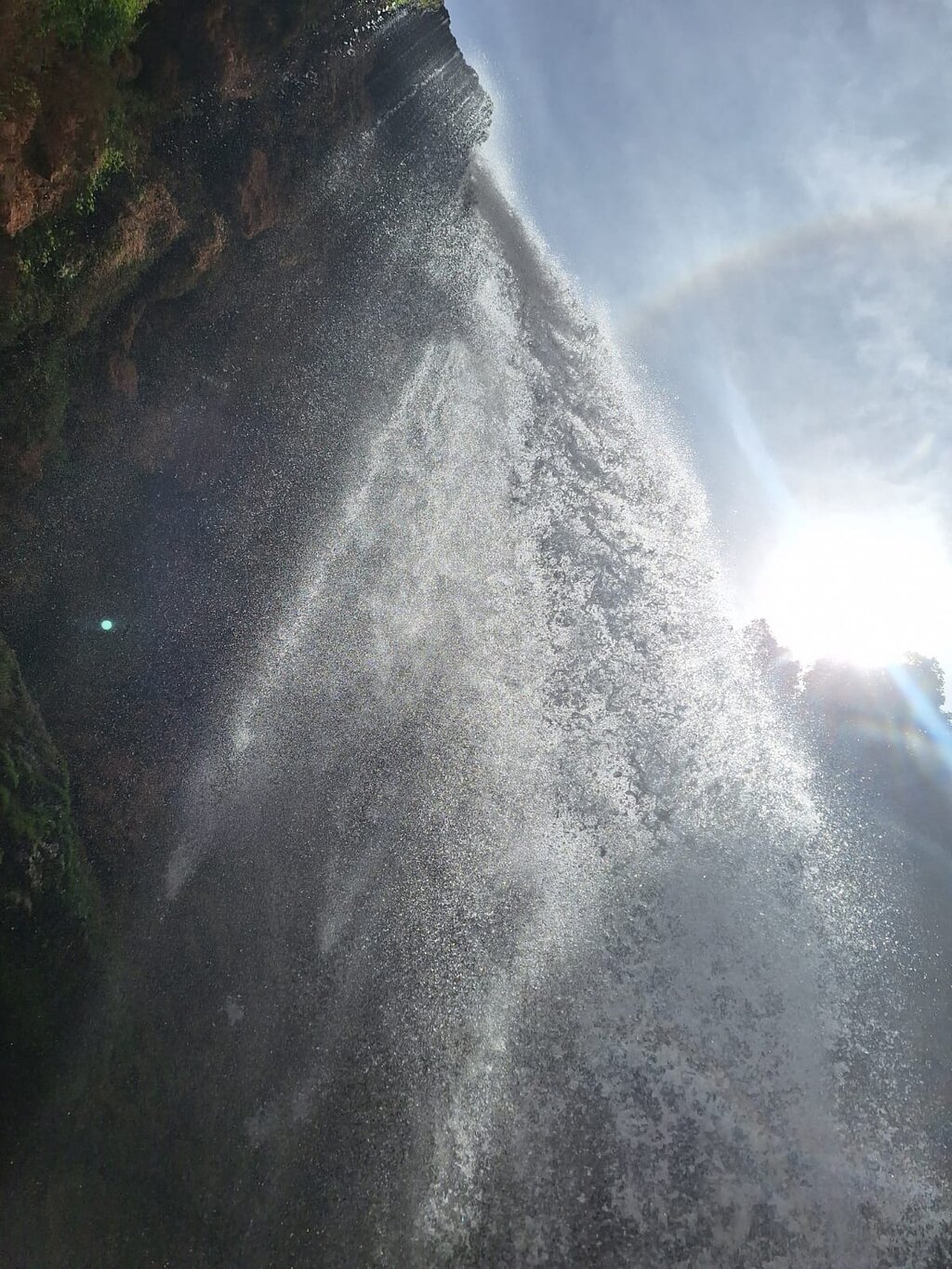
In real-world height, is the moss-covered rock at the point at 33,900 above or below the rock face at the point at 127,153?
below

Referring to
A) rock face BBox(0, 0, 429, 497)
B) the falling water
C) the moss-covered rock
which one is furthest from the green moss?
the moss-covered rock

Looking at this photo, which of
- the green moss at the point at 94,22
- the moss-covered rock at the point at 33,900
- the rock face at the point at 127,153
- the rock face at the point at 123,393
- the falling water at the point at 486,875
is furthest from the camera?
the falling water at the point at 486,875

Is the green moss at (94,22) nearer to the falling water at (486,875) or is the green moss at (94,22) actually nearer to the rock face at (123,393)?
the rock face at (123,393)

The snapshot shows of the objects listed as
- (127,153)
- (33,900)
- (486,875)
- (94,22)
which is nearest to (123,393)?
(127,153)

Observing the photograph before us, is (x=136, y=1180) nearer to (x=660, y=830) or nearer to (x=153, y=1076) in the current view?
(x=153, y=1076)

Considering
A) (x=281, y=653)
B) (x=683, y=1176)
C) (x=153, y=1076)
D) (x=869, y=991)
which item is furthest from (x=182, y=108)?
(x=869, y=991)

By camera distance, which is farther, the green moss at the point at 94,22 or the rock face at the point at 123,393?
the rock face at the point at 123,393

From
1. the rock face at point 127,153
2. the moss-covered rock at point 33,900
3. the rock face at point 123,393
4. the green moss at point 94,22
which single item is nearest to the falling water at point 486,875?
the rock face at point 123,393

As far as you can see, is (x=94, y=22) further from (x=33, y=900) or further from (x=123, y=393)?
(x=33, y=900)

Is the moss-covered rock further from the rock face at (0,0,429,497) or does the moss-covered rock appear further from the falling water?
the rock face at (0,0,429,497)
